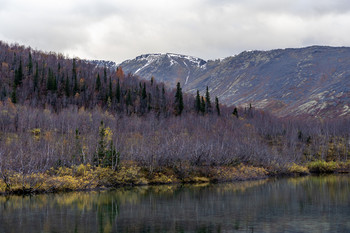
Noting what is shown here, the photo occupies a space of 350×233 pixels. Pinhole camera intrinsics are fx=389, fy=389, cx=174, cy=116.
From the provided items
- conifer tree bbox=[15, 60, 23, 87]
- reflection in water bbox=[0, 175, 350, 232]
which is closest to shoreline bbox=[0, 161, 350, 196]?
reflection in water bbox=[0, 175, 350, 232]

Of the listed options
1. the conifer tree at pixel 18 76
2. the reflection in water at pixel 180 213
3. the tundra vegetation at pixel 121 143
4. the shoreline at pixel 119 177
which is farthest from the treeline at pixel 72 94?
the reflection in water at pixel 180 213

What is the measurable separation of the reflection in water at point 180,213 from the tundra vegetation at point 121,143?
12964 millimetres

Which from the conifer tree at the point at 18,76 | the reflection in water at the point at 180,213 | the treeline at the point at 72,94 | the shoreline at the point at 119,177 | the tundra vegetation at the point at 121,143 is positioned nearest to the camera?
the reflection in water at the point at 180,213

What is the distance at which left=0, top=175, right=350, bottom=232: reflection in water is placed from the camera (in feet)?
106

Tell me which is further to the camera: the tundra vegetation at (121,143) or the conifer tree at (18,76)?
the conifer tree at (18,76)

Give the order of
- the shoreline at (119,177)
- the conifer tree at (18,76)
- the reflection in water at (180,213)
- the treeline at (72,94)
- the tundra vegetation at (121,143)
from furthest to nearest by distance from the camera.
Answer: the conifer tree at (18,76) → the treeline at (72,94) → the tundra vegetation at (121,143) → the shoreline at (119,177) → the reflection in water at (180,213)

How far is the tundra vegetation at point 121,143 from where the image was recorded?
220 ft

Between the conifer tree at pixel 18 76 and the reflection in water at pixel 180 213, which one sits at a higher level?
the conifer tree at pixel 18 76

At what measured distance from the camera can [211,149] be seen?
283 ft

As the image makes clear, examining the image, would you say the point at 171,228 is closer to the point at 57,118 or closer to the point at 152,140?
the point at 152,140

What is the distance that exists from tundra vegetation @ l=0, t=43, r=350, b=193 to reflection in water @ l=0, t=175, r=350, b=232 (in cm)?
1296

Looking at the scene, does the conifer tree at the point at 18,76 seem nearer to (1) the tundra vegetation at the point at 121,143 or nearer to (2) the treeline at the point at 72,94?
(2) the treeline at the point at 72,94

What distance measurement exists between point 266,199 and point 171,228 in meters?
22.8

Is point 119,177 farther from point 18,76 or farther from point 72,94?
point 18,76
